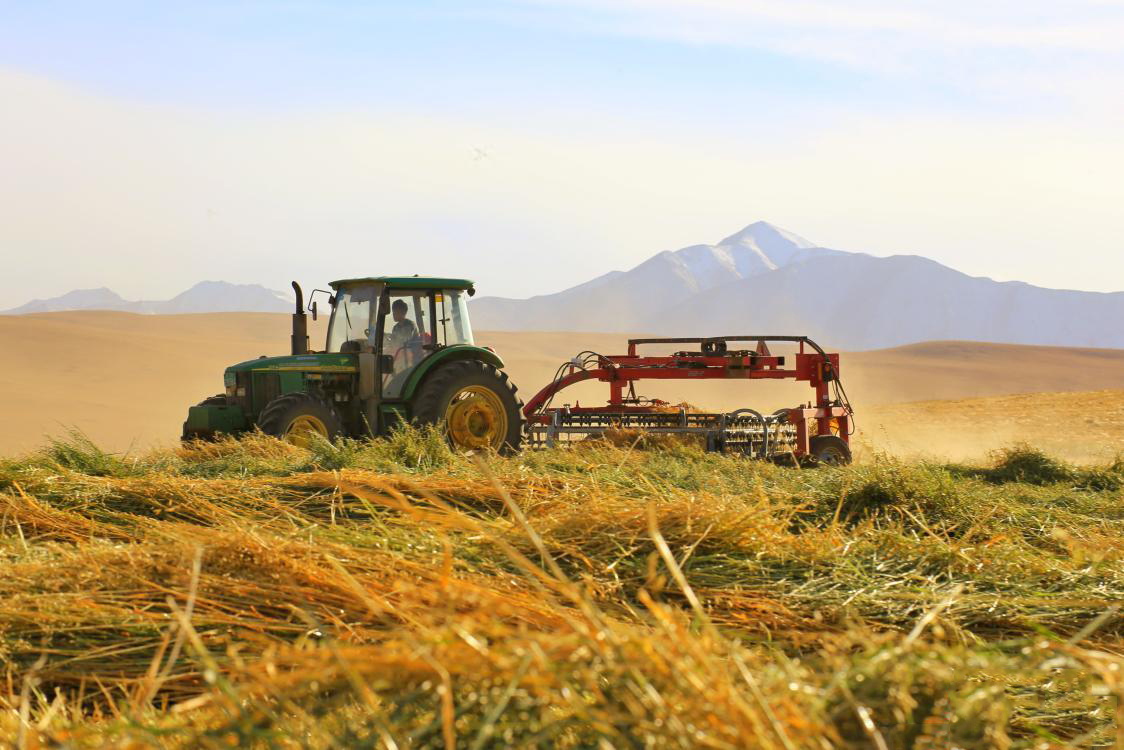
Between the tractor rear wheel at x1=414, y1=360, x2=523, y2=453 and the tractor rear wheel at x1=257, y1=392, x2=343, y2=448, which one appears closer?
the tractor rear wheel at x1=257, y1=392, x2=343, y2=448

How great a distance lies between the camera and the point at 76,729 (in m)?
2.59

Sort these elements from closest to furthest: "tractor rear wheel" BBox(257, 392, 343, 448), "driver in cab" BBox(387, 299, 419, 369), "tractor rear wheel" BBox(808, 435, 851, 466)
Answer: "tractor rear wheel" BBox(257, 392, 343, 448) → "driver in cab" BBox(387, 299, 419, 369) → "tractor rear wheel" BBox(808, 435, 851, 466)

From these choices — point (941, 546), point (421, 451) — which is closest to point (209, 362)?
point (421, 451)

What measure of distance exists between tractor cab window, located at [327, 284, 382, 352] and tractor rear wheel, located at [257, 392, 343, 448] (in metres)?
1.16

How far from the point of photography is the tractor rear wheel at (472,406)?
12.0m

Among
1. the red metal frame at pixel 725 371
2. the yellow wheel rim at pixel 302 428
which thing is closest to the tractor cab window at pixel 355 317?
the yellow wheel rim at pixel 302 428

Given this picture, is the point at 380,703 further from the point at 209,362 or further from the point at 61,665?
the point at 209,362

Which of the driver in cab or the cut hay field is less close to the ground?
the driver in cab

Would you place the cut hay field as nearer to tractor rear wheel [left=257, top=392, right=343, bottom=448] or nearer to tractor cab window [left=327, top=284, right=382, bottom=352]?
tractor rear wheel [left=257, top=392, right=343, bottom=448]

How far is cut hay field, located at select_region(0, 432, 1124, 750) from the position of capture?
2.20m

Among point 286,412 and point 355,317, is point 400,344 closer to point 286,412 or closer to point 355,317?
point 355,317

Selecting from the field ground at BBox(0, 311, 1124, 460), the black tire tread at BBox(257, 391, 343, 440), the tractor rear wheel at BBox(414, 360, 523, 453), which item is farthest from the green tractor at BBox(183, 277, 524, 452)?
the field ground at BBox(0, 311, 1124, 460)

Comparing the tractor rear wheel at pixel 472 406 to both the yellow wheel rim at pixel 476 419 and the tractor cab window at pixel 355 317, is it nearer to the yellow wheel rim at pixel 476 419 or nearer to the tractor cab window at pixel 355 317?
the yellow wheel rim at pixel 476 419

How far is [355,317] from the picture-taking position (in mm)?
12695
